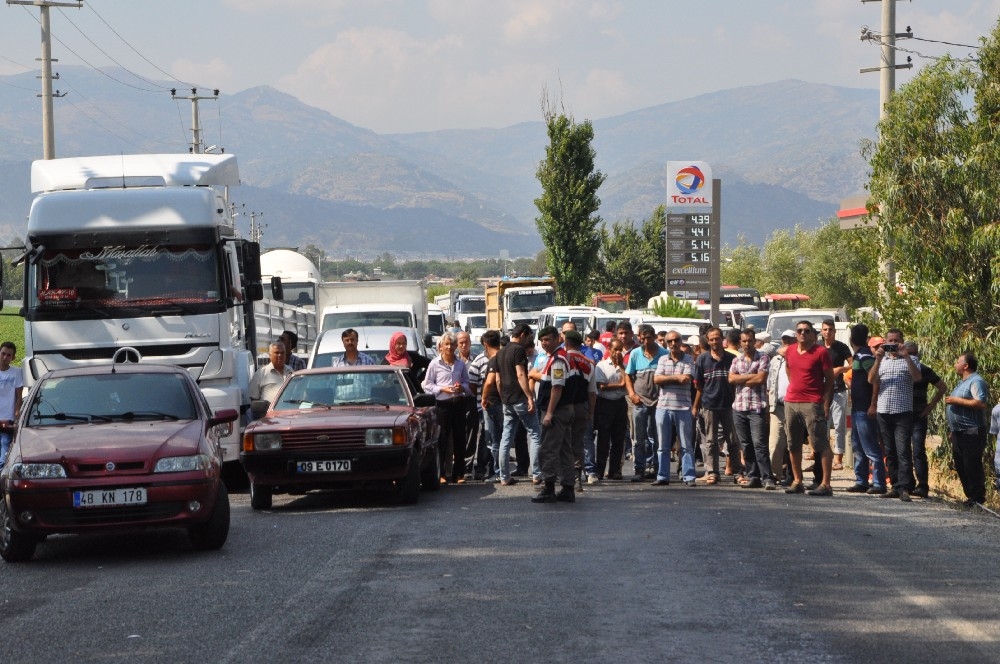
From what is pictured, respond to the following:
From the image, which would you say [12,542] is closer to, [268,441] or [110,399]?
[110,399]

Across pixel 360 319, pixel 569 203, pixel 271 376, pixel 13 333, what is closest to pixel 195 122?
pixel 13 333

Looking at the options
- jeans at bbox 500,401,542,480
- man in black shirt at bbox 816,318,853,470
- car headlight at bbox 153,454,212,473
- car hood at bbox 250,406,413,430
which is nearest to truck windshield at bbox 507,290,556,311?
man in black shirt at bbox 816,318,853,470

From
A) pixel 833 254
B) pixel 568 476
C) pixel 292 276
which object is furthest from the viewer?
pixel 833 254

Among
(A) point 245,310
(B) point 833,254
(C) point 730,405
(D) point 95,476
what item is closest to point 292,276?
(A) point 245,310

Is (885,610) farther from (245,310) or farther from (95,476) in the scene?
(245,310)

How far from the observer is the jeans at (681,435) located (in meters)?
16.2

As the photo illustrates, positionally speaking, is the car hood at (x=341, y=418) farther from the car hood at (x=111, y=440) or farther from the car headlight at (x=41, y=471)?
the car headlight at (x=41, y=471)

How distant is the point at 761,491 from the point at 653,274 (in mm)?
81408

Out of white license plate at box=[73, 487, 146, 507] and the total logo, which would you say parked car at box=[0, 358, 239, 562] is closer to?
white license plate at box=[73, 487, 146, 507]

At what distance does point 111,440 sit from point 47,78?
24603 millimetres

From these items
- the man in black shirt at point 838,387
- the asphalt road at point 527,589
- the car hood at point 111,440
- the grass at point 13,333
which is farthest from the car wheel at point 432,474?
the grass at point 13,333

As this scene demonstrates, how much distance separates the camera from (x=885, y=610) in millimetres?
8055

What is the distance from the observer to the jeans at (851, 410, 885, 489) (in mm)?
15477

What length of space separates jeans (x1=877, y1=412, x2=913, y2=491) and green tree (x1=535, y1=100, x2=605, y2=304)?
56471mm
